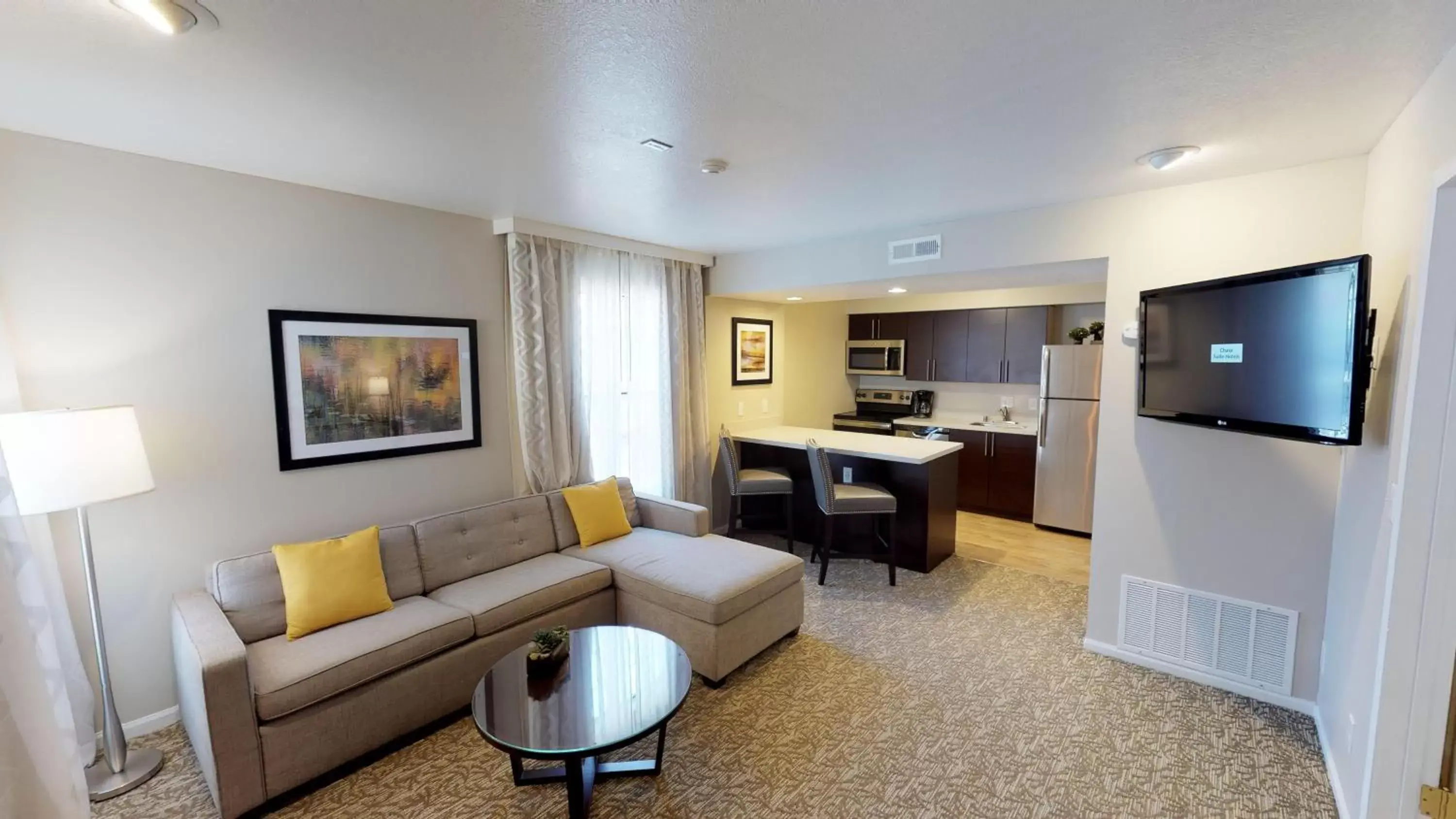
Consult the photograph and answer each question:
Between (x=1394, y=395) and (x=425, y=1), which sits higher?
(x=425, y=1)

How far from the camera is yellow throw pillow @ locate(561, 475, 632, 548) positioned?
3.59m

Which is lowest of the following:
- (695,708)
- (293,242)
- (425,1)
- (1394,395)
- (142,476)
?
(695,708)

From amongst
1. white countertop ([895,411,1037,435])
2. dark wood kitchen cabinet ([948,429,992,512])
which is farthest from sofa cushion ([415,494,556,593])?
white countertop ([895,411,1037,435])

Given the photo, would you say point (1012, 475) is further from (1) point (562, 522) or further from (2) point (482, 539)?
(2) point (482, 539)

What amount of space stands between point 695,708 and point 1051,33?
110 inches

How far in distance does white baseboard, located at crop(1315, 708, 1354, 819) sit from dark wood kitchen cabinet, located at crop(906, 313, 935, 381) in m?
4.18

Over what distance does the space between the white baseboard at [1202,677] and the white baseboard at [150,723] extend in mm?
4421

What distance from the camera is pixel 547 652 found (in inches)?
88.8

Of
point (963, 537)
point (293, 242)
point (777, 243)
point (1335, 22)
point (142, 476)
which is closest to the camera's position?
point (1335, 22)

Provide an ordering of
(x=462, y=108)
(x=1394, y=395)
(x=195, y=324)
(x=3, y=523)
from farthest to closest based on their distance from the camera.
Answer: (x=195, y=324), (x=462, y=108), (x=1394, y=395), (x=3, y=523)

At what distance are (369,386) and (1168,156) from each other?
3823 mm

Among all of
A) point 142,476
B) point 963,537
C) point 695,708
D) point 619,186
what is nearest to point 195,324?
point 142,476

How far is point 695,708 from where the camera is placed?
2.68m

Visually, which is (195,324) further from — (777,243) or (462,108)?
(777,243)
